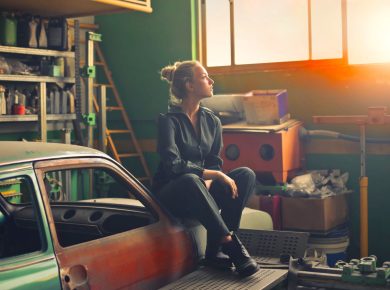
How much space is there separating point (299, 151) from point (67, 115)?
206 cm

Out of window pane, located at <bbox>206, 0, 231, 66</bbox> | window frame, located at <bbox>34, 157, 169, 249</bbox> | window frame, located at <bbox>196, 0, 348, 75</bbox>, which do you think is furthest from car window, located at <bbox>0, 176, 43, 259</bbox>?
window pane, located at <bbox>206, 0, 231, 66</bbox>

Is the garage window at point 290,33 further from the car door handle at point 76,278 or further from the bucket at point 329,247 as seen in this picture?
the car door handle at point 76,278

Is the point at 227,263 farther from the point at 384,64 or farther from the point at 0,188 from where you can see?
the point at 384,64

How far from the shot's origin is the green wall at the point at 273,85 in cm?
527

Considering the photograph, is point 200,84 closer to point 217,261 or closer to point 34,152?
point 217,261

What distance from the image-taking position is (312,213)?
15.6 feet

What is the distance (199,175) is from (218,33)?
3339mm

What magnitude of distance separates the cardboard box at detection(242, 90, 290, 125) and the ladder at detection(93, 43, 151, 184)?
1.69 m

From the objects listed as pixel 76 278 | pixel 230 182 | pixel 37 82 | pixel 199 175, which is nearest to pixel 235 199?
pixel 230 182

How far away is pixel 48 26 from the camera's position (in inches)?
223

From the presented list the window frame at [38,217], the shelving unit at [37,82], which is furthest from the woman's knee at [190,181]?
the shelving unit at [37,82]

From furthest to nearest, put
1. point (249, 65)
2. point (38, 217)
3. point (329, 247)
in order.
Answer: point (249, 65), point (329, 247), point (38, 217)

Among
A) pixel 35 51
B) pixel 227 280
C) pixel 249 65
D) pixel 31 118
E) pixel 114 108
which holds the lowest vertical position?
pixel 227 280

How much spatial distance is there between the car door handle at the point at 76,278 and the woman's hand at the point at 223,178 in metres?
1.06
